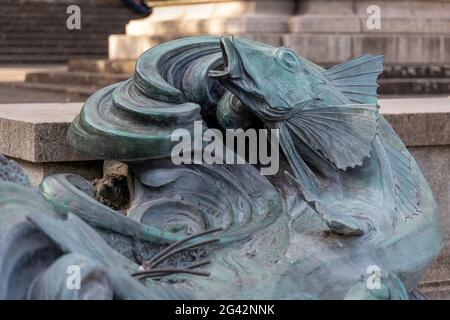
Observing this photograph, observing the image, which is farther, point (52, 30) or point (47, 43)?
point (52, 30)

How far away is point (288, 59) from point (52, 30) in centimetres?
1830

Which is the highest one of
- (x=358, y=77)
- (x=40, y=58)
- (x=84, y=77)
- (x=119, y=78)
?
(x=40, y=58)

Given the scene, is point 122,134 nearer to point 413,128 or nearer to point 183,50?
point 183,50

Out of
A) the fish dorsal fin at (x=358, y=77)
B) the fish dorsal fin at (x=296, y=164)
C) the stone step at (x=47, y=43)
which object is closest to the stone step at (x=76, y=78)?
the fish dorsal fin at (x=358, y=77)

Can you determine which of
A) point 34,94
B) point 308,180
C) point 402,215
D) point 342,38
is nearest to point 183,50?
point 308,180

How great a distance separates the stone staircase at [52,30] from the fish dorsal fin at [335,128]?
1640cm

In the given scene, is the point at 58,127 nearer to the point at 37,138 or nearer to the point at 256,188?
the point at 37,138

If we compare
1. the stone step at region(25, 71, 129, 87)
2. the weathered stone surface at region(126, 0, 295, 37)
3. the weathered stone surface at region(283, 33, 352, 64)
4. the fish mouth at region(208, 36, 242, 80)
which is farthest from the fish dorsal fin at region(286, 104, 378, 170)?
the stone step at region(25, 71, 129, 87)

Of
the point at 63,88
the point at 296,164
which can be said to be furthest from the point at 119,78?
the point at 296,164

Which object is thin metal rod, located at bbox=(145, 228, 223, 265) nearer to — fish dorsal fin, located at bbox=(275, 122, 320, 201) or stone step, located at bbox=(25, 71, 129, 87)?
fish dorsal fin, located at bbox=(275, 122, 320, 201)

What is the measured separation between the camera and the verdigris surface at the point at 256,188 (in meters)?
3.68

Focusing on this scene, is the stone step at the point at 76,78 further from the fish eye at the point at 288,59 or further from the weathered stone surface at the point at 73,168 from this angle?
the fish eye at the point at 288,59

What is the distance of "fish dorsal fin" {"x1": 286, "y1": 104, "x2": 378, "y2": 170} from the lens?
3.99 metres

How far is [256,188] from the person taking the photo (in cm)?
416
